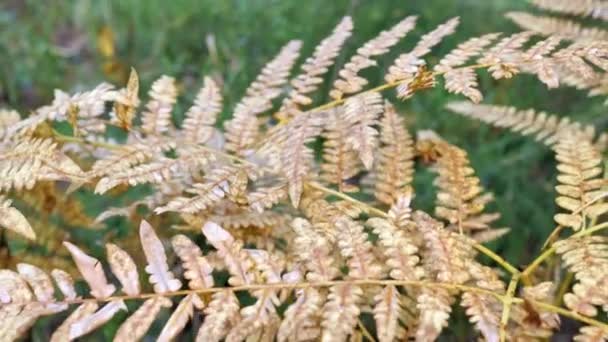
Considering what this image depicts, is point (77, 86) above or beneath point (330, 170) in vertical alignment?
beneath

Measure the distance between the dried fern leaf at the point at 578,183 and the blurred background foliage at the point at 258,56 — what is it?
68 cm

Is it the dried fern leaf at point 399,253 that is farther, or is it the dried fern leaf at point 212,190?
the dried fern leaf at point 212,190

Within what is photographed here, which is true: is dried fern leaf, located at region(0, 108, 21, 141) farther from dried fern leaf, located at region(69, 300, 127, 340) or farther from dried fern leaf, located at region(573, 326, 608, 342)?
dried fern leaf, located at region(573, 326, 608, 342)

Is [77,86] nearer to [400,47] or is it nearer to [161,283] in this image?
[400,47]

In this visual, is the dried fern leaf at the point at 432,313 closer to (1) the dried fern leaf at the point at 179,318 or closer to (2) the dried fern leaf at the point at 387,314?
(2) the dried fern leaf at the point at 387,314

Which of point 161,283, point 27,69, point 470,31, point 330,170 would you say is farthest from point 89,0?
point 161,283

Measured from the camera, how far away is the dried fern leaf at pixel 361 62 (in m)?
1.55

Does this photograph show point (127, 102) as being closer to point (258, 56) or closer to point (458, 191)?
point (458, 191)

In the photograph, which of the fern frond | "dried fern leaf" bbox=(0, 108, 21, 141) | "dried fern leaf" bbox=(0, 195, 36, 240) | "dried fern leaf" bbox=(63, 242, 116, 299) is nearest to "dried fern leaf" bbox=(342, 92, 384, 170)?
the fern frond

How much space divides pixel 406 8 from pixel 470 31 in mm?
261

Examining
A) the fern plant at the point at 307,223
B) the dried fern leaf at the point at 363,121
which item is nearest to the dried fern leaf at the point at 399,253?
the fern plant at the point at 307,223

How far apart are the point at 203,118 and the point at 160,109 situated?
3.6 inches

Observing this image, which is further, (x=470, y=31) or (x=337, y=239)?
(x=470, y=31)

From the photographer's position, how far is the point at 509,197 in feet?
7.66
